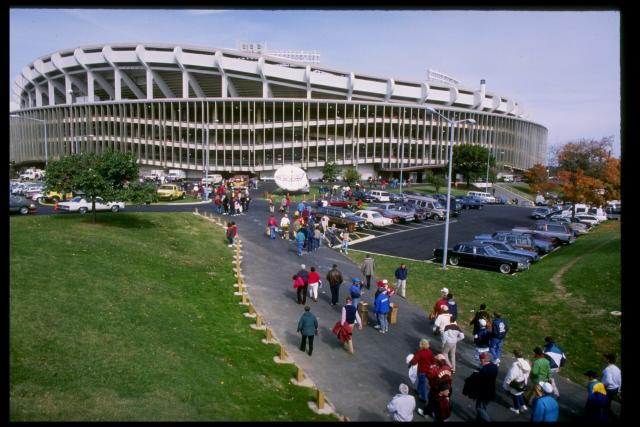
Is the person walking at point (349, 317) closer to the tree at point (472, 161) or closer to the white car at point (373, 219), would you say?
the white car at point (373, 219)

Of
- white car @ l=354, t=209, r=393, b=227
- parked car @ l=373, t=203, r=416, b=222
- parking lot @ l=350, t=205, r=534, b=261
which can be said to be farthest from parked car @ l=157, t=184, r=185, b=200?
parking lot @ l=350, t=205, r=534, b=261

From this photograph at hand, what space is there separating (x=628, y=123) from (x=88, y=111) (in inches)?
3724

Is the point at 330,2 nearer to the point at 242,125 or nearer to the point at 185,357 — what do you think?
the point at 185,357

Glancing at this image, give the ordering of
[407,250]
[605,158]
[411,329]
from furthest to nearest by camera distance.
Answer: [605,158]
[407,250]
[411,329]

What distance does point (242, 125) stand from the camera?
77938 millimetres

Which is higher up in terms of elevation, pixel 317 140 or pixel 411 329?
pixel 317 140

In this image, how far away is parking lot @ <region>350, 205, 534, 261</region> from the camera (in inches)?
1107

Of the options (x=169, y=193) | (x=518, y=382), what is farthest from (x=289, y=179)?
(x=518, y=382)

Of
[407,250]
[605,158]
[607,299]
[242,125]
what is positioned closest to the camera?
[607,299]

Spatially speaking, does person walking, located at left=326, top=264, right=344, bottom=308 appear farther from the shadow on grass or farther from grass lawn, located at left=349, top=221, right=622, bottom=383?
the shadow on grass

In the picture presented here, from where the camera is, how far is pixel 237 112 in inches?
Answer: 3093

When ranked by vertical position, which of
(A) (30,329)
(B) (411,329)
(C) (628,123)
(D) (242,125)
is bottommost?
(B) (411,329)

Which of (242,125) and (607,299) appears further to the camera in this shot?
(242,125)

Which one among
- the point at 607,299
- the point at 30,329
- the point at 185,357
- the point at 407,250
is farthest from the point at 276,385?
the point at 407,250
